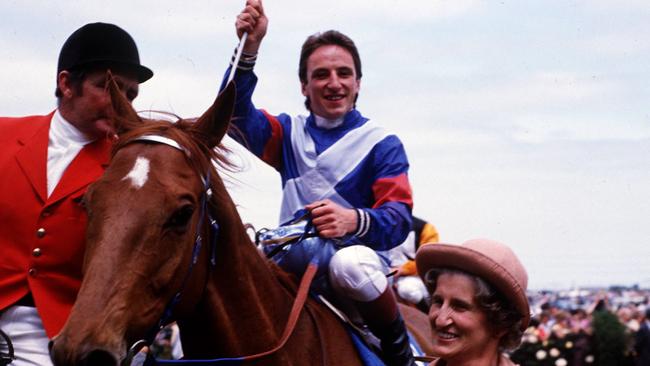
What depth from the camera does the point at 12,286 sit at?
4148 millimetres

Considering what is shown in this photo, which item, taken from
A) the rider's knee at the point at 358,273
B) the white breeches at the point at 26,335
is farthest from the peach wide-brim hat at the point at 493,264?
the white breeches at the point at 26,335

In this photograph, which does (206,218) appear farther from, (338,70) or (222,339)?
(338,70)

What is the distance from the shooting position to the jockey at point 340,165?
4.54 meters

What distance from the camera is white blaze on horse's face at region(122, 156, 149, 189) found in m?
3.64

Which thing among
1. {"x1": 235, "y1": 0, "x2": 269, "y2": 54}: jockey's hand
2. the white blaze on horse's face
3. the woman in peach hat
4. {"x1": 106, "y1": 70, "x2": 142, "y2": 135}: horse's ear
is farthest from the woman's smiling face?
Answer: {"x1": 235, "y1": 0, "x2": 269, "y2": 54}: jockey's hand

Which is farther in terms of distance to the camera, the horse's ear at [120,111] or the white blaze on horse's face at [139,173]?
the horse's ear at [120,111]

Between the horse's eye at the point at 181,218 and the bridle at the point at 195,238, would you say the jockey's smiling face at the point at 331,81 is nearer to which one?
the bridle at the point at 195,238

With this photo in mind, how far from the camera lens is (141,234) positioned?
11.6ft

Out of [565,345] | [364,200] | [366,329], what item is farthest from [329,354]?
[565,345]

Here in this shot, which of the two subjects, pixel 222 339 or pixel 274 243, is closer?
pixel 222 339

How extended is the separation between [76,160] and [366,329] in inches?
62.0

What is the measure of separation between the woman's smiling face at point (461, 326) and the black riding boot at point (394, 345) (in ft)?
3.29

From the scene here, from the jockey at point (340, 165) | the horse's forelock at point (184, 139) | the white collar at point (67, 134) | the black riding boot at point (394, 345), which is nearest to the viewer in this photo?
the horse's forelock at point (184, 139)

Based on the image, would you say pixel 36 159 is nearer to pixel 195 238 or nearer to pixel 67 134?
pixel 67 134
